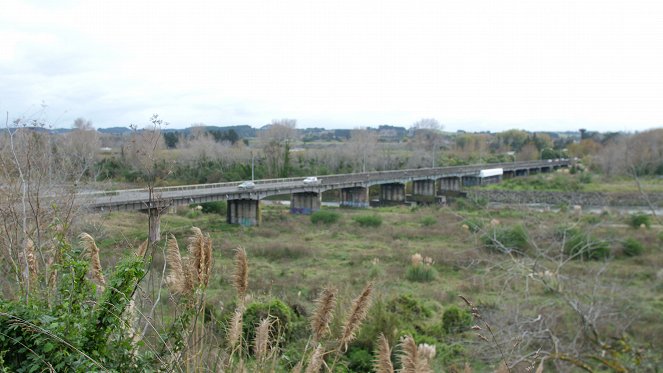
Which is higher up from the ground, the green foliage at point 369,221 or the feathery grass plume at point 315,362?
the feathery grass plume at point 315,362

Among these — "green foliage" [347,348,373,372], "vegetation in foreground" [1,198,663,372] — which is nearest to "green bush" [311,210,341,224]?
"vegetation in foreground" [1,198,663,372]

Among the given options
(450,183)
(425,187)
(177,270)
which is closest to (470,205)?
(425,187)

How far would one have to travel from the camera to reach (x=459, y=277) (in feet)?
89.5

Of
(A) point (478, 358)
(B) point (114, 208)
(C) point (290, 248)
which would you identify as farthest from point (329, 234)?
(A) point (478, 358)

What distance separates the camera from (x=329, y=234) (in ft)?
131

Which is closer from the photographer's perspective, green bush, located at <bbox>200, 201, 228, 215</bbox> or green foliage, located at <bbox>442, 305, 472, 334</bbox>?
green foliage, located at <bbox>442, 305, 472, 334</bbox>

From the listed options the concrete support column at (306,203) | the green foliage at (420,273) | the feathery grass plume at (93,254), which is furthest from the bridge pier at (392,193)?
the feathery grass plume at (93,254)

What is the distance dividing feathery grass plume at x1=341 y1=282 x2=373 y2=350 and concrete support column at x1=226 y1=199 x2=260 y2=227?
40794 millimetres

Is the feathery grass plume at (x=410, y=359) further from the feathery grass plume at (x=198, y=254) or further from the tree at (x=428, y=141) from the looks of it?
the tree at (x=428, y=141)

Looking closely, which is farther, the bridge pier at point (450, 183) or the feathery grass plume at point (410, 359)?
the bridge pier at point (450, 183)

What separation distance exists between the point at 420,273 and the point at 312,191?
27918 mm

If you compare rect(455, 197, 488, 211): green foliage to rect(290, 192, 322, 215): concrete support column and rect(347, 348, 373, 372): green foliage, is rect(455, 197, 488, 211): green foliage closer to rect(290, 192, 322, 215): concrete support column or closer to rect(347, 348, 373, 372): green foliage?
rect(290, 192, 322, 215): concrete support column

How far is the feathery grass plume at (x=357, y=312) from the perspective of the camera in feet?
13.4

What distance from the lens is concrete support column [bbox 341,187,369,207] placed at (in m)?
61.7
